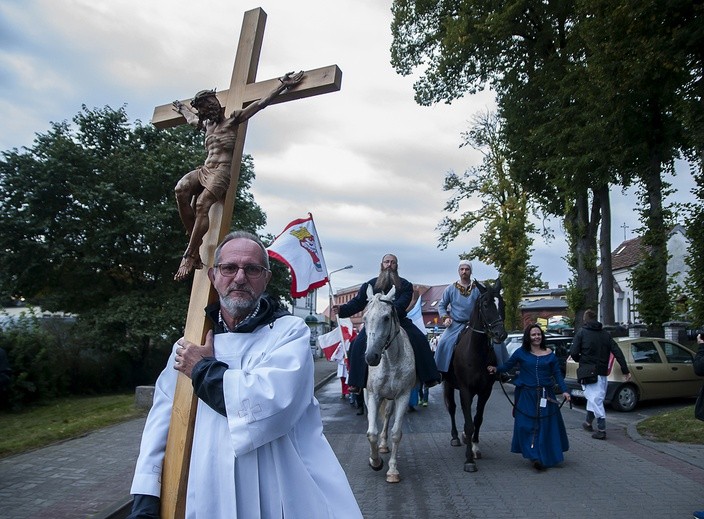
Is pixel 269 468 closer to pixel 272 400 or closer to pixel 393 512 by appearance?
pixel 272 400

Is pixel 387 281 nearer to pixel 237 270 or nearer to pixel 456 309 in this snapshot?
pixel 456 309

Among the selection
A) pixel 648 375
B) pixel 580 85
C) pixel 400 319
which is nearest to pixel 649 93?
pixel 580 85

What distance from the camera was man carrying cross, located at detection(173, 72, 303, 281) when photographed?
11.5ft

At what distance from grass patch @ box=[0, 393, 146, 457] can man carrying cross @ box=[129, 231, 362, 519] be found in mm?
7939

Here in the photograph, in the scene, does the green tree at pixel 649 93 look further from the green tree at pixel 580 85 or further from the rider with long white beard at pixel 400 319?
the rider with long white beard at pixel 400 319

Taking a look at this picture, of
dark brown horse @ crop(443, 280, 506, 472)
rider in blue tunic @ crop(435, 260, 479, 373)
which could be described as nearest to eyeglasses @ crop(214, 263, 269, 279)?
dark brown horse @ crop(443, 280, 506, 472)

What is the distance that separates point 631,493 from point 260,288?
5791mm

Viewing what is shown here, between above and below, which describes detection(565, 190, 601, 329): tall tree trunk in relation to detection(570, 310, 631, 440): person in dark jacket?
above

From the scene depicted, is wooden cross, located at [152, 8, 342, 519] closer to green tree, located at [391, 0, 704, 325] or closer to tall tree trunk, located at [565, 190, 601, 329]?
green tree, located at [391, 0, 704, 325]

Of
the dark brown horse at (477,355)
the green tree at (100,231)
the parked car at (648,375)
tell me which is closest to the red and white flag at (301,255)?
the dark brown horse at (477,355)

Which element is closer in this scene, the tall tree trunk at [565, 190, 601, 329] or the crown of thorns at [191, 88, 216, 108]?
the crown of thorns at [191, 88, 216, 108]

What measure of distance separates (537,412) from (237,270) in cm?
648

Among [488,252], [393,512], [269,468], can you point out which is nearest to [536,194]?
[488,252]

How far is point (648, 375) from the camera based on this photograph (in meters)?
14.1
